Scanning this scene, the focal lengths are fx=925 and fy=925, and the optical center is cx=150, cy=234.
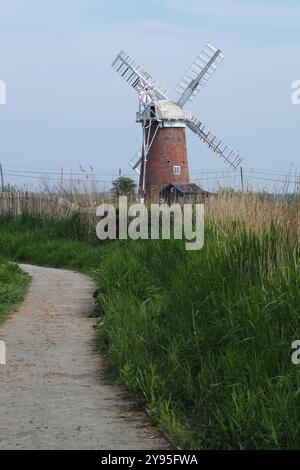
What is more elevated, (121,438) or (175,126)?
(175,126)

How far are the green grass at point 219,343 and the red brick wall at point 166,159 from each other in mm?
34064

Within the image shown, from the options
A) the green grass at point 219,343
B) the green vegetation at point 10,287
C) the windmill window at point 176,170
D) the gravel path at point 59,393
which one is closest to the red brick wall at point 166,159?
the windmill window at point 176,170

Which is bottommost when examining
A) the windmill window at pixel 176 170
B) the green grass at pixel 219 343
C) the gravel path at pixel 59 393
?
the gravel path at pixel 59 393

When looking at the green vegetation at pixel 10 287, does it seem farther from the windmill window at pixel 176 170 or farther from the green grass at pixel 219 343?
the windmill window at pixel 176 170

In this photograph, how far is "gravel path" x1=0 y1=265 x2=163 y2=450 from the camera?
225 inches

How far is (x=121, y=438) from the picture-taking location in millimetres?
5758

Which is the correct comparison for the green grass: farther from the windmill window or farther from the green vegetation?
the windmill window

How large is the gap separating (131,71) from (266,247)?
41.4 meters

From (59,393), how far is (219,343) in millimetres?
1267

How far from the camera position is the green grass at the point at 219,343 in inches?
213

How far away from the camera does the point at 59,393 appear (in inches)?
275

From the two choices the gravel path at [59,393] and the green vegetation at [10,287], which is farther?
the green vegetation at [10,287]
